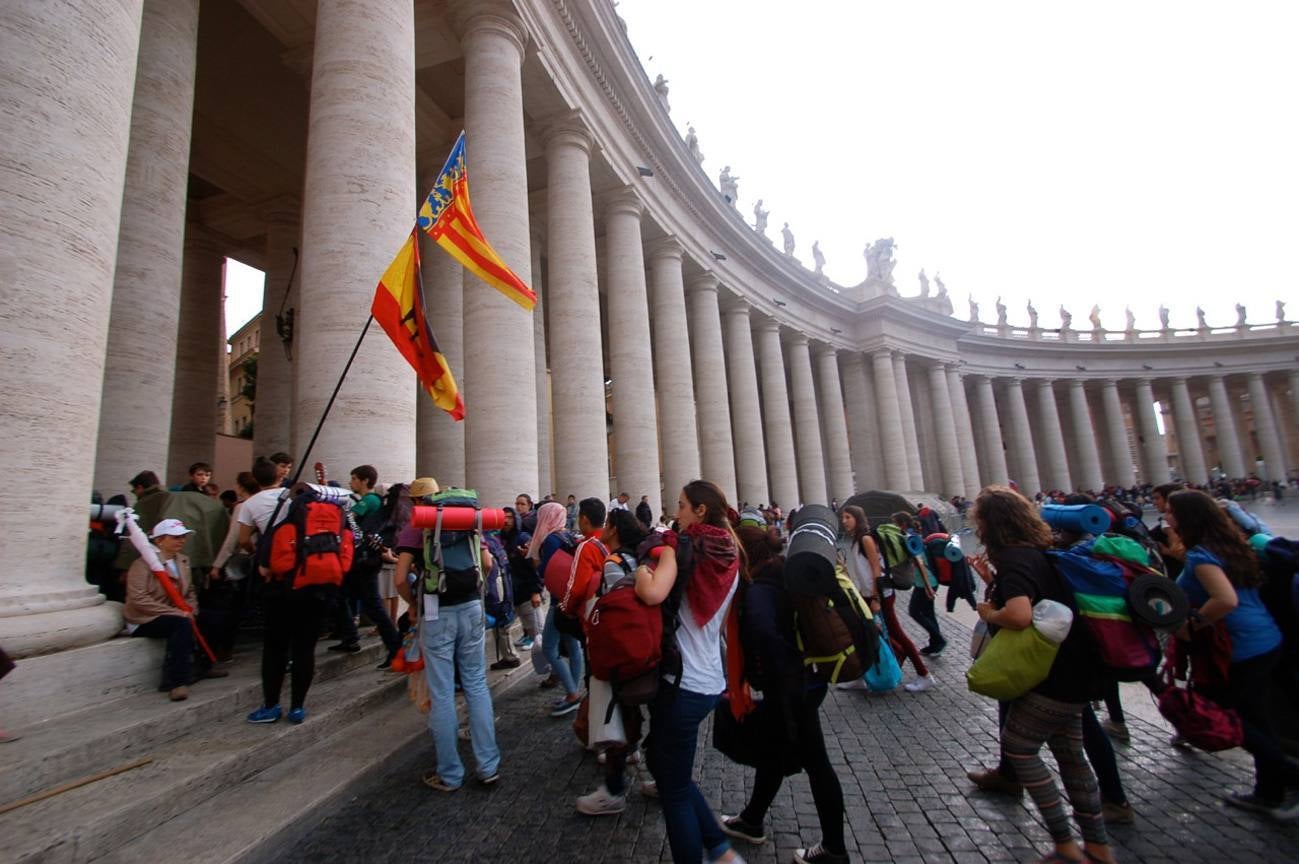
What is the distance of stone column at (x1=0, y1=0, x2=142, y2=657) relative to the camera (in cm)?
379

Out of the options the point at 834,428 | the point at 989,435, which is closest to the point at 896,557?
the point at 834,428

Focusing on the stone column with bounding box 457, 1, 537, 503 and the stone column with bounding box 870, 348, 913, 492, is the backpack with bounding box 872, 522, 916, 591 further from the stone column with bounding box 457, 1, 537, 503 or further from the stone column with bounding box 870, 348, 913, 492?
the stone column with bounding box 870, 348, 913, 492

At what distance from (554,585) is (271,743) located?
7.00 feet

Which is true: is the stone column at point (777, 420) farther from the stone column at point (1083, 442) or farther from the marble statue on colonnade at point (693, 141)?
the stone column at point (1083, 442)

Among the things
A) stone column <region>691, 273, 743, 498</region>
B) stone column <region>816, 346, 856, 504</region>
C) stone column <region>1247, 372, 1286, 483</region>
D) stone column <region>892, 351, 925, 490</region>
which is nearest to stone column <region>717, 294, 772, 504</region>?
stone column <region>691, 273, 743, 498</region>

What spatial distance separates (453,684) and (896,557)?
179 inches

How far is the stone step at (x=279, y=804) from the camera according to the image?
2977 mm

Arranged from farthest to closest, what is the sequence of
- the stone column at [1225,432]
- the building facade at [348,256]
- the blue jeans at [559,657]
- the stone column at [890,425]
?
the stone column at [1225,432] < the stone column at [890,425] < the blue jeans at [559,657] < the building facade at [348,256]

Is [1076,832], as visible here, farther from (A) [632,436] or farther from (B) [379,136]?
(A) [632,436]

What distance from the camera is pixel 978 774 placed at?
3.92 m

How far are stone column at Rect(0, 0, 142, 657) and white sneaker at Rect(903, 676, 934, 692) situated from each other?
6631 millimetres

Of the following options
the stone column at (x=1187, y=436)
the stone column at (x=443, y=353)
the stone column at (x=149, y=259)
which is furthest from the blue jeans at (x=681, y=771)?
the stone column at (x=1187, y=436)

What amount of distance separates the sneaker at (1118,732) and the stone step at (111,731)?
21.1ft

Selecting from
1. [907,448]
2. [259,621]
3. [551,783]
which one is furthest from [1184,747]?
[907,448]
